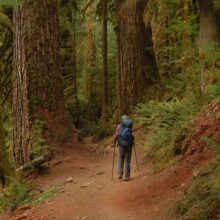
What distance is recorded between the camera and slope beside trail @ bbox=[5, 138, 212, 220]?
8055 mm

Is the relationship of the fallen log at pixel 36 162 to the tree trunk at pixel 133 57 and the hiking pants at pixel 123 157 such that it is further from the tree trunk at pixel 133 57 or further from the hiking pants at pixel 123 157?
the tree trunk at pixel 133 57

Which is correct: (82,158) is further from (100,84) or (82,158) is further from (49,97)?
(100,84)

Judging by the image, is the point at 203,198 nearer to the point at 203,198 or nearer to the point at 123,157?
the point at 203,198

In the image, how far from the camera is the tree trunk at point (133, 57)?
1755 cm

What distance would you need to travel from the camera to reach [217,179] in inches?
255

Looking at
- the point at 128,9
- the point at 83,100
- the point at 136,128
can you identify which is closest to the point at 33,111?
the point at 136,128

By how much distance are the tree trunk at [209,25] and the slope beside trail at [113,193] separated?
4739mm

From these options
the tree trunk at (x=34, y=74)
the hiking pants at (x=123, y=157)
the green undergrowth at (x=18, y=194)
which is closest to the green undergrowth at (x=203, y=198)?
the hiking pants at (x=123, y=157)

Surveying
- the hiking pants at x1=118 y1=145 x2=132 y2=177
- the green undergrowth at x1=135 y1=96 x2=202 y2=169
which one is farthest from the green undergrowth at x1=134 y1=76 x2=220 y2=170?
the hiking pants at x1=118 y1=145 x2=132 y2=177

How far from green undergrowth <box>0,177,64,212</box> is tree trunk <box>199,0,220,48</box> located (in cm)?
671

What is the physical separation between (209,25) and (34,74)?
17.8 feet

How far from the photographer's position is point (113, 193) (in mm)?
9656

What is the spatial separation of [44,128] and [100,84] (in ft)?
44.9

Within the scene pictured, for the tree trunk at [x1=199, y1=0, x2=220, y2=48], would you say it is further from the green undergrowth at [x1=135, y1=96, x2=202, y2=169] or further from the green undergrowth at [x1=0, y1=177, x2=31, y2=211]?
the green undergrowth at [x1=0, y1=177, x2=31, y2=211]
